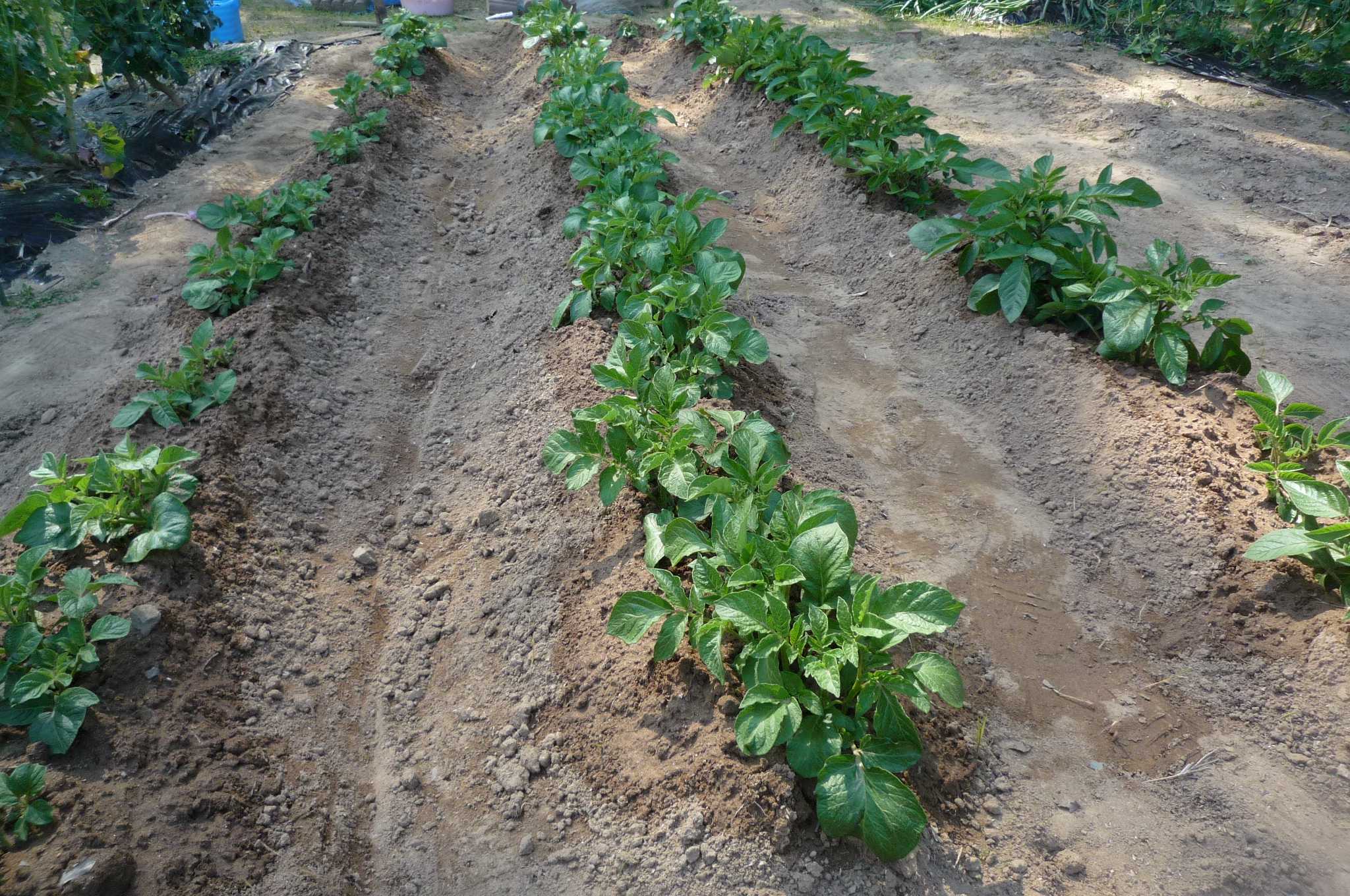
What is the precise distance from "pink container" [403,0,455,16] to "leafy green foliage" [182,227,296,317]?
8.91 m

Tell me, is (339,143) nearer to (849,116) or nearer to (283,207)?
(283,207)

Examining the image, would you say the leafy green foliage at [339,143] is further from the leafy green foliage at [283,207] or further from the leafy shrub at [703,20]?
the leafy shrub at [703,20]

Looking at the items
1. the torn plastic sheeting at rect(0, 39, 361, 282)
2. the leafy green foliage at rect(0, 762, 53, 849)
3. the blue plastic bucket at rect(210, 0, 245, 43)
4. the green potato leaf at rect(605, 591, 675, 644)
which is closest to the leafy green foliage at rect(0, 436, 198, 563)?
the leafy green foliage at rect(0, 762, 53, 849)

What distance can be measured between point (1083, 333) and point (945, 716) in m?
2.48

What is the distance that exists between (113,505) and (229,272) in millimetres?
2076

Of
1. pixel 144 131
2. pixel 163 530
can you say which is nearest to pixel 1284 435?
pixel 163 530

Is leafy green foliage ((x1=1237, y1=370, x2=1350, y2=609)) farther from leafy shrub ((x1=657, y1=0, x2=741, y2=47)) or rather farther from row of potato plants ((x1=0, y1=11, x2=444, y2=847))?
leafy shrub ((x1=657, y1=0, x2=741, y2=47))

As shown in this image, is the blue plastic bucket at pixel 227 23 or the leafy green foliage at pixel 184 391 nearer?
the leafy green foliage at pixel 184 391

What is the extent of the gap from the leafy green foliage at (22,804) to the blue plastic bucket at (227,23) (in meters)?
10.2

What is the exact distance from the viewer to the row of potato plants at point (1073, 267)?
3.03m

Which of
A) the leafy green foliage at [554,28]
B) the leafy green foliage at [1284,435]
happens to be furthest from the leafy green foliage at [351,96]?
the leafy green foliage at [1284,435]

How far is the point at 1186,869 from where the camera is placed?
2.21 metres

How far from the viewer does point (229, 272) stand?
4.48 metres

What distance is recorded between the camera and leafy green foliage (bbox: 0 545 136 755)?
7.48ft
